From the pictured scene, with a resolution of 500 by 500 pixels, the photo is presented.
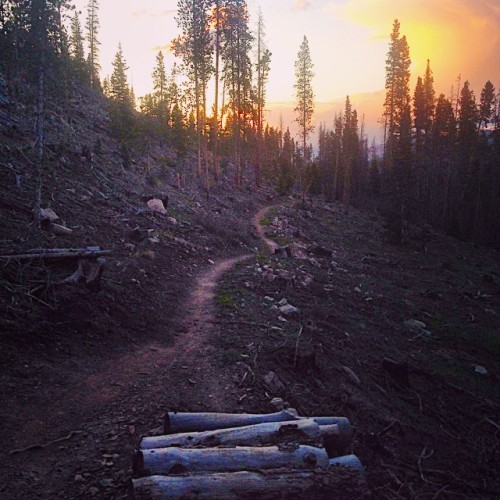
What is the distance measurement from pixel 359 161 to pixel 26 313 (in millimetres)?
60581

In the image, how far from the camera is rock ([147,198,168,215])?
18.4m

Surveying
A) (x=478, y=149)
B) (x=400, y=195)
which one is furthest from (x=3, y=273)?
(x=478, y=149)

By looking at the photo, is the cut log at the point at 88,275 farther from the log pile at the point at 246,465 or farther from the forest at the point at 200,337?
the log pile at the point at 246,465

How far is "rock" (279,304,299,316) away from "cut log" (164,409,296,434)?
20.8ft

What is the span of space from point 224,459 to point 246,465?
A: 0.24m

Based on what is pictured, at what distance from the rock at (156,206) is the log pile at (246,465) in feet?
48.7

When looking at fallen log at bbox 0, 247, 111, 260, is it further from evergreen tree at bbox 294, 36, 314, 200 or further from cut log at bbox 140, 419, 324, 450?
evergreen tree at bbox 294, 36, 314, 200

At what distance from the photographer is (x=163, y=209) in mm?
18812

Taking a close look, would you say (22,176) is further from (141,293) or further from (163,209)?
(141,293)

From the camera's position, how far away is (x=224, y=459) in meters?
3.96

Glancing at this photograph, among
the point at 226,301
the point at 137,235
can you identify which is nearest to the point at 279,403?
the point at 226,301

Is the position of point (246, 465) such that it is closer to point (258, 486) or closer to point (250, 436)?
point (258, 486)

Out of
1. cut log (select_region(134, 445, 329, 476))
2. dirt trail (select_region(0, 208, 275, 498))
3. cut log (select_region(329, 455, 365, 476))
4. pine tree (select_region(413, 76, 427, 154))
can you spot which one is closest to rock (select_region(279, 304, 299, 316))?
dirt trail (select_region(0, 208, 275, 498))

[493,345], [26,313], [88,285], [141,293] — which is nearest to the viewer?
[26,313]
